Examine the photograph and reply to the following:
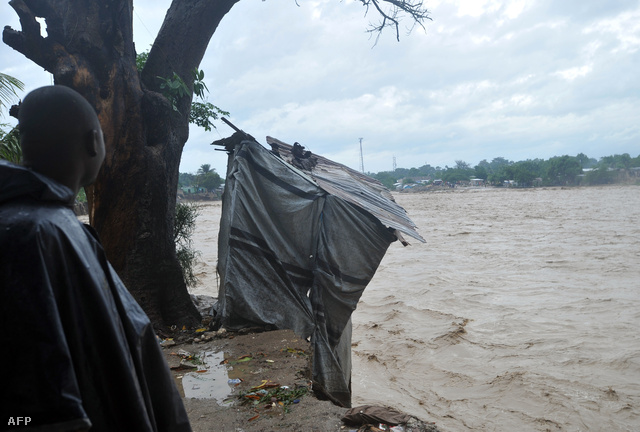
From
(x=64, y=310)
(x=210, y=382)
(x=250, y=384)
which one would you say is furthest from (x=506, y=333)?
(x=64, y=310)

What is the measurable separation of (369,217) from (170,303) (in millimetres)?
2428

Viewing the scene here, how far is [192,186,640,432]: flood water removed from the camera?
18.2 feet

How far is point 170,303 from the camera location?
5137 millimetres

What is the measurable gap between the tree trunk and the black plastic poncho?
3.45 m

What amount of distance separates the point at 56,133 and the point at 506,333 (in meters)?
8.12

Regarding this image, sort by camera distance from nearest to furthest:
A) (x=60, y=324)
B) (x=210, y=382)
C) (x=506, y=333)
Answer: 1. (x=60, y=324)
2. (x=210, y=382)
3. (x=506, y=333)

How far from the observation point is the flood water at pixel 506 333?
556cm

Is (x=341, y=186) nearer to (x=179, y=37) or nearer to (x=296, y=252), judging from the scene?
(x=296, y=252)

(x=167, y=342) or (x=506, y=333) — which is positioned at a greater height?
(x=167, y=342)

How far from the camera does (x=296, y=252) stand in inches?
185

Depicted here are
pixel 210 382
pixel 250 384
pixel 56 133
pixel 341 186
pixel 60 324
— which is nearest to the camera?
pixel 60 324

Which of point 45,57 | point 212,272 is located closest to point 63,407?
point 45,57

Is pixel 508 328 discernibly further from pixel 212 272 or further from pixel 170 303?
pixel 212 272

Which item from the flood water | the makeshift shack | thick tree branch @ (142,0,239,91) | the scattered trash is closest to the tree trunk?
thick tree branch @ (142,0,239,91)
